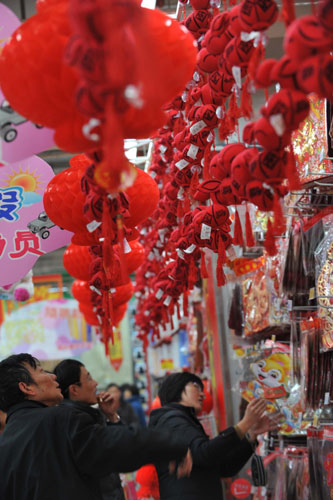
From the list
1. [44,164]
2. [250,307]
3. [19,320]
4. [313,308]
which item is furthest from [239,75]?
[19,320]

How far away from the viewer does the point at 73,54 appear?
144 centimetres

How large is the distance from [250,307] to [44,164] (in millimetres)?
1663

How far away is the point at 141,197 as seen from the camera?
270 cm

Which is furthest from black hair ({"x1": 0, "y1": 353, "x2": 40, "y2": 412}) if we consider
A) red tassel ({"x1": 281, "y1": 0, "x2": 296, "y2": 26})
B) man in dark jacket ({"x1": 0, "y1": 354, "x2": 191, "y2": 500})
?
red tassel ({"x1": 281, "y1": 0, "x2": 296, "y2": 26})

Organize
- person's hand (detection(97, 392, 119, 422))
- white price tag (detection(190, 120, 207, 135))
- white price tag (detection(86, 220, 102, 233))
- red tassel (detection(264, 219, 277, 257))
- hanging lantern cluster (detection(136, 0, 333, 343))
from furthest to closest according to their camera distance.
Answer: person's hand (detection(97, 392, 119, 422)) → white price tag (detection(190, 120, 207, 135)) → white price tag (detection(86, 220, 102, 233)) → red tassel (detection(264, 219, 277, 257)) → hanging lantern cluster (detection(136, 0, 333, 343))

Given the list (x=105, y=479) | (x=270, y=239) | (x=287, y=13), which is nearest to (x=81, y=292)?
(x=105, y=479)

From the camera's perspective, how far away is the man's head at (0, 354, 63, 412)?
2.41 meters

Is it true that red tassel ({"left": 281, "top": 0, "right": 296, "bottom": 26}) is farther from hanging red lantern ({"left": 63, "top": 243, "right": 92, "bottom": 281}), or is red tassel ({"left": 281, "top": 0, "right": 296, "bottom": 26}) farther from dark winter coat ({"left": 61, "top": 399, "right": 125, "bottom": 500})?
hanging red lantern ({"left": 63, "top": 243, "right": 92, "bottom": 281})

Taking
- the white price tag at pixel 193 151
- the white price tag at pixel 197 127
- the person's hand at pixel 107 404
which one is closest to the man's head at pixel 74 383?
the person's hand at pixel 107 404

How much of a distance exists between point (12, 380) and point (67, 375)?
80 cm

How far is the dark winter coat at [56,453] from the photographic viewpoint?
205 centimetres

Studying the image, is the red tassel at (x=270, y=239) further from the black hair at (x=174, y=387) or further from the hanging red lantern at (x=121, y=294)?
the hanging red lantern at (x=121, y=294)

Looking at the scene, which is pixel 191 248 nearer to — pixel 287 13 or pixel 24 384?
pixel 24 384

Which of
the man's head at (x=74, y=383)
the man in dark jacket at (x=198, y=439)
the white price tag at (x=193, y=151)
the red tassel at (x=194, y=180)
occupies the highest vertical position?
the white price tag at (x=193, y=151)
